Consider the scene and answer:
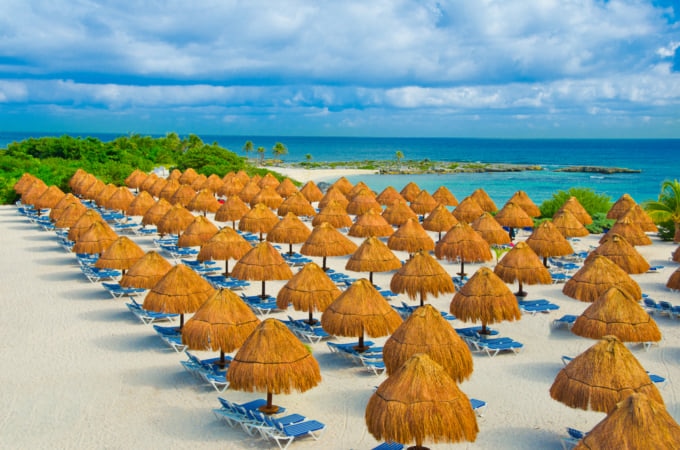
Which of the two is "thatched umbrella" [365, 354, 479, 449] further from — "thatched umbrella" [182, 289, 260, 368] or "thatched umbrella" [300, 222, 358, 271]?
"thatched umbrella" [300, 222, 358, 271]

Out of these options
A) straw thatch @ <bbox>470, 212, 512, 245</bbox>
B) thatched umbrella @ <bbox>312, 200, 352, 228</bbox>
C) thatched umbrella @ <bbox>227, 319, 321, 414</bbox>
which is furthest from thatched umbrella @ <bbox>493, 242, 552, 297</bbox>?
thatched umbrella @ <bbox>312, 200, 352, 228</bbox>

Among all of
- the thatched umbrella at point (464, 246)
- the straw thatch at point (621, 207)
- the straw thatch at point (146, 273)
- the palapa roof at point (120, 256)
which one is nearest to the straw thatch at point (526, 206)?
the straw thatch at point (621, 207)

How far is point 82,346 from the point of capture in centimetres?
1318

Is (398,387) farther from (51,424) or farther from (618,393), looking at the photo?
(51,424)

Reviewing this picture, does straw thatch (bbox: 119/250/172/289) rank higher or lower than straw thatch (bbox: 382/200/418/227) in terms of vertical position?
lower

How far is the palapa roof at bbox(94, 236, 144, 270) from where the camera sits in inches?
658

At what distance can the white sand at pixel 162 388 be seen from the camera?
9.38m

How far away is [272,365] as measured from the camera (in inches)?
366

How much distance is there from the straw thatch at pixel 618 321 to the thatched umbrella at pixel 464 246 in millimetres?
6516

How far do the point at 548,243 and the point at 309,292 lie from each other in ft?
29.1

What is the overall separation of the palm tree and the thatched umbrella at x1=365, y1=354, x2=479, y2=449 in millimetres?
19721

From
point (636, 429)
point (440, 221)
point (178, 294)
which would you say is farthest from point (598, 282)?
point (440, 221)

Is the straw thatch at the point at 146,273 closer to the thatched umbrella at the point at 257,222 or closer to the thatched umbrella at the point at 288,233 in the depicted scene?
the thatched umbrella at the point at 288,233

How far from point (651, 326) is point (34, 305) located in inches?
532
